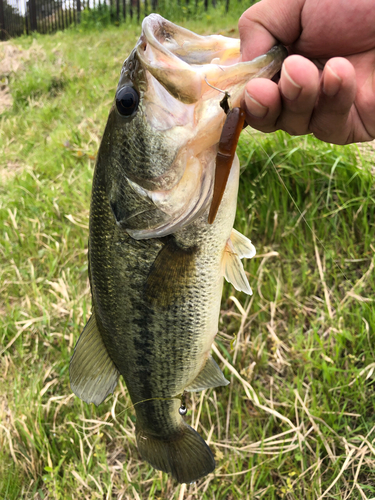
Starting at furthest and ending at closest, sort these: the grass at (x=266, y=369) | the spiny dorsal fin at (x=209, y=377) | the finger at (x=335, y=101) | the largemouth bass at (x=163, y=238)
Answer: the grass at (x=266, y=369) → the spiny dorsal fin at (x=209, y=377) → the largemouth bass at (x=163, y=238) → the finger at (x=335, y=101)

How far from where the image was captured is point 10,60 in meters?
8.07

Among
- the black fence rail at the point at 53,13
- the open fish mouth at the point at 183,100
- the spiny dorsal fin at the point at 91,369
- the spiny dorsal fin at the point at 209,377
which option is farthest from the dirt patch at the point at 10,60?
the spiny dorsal fin at the point at 209,377

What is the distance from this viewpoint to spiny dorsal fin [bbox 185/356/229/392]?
5.68 ft

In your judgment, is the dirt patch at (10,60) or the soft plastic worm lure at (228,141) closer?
the soft plastic worm lure at (228,141)

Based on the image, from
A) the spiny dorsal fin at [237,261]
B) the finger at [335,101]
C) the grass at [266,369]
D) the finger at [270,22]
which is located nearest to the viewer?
the finger at [335,101]

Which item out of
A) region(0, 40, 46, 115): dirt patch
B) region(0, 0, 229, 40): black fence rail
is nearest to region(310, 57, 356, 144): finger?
region(0, 40, 46, 115): dirt patch

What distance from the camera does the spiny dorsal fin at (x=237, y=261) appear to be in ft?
5.05

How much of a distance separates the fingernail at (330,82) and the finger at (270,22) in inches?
14.0

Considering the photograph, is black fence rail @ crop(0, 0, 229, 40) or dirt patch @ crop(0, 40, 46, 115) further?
black fence rail @ crop(0, 0, 229, 40)

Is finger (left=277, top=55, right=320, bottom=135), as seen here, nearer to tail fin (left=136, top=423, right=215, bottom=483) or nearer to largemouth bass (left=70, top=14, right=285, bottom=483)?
largemouth bass (left=70, top=14, right=285, bottom=483)

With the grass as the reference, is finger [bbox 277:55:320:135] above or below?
above

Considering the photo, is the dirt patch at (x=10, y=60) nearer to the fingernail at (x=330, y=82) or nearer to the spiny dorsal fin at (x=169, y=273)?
the spiny dorsal fin at (x=169, y=273)

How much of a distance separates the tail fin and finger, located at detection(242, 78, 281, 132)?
1.36 meters

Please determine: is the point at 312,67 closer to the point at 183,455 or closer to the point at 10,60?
the point at 183,455
